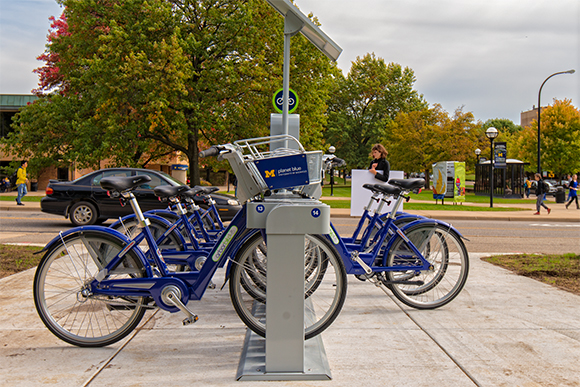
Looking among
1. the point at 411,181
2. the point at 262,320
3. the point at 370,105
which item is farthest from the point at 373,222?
the point at 370,105

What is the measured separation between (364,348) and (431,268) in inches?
57.3

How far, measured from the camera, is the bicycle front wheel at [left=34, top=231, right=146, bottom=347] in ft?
12.0

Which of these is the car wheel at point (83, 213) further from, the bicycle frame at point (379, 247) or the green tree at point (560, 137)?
the green tree at point (560, 137)

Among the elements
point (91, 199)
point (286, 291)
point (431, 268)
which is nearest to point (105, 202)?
point (91, 199)

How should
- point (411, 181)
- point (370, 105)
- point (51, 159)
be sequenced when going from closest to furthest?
point (411, 181) → point (51, 159) → point (370, 105)

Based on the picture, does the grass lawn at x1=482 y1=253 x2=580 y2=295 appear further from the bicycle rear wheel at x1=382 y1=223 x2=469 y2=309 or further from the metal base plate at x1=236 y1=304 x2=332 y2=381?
the metal base plate at x1=236 y1=304 x2=332 y2=381

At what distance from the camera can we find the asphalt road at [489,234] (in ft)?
33.3

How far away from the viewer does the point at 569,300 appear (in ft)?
16.8

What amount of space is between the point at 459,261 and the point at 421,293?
0.50m

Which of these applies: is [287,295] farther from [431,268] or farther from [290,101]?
[290,101]

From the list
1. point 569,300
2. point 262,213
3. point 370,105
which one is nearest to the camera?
point 262,213

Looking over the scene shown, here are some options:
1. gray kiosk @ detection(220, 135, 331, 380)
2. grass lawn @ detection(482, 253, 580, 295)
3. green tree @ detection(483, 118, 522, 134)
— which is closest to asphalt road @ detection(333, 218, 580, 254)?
grass lawn @ detection(482, 253, 580, 295)

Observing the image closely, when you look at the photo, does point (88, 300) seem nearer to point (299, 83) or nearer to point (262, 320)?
point (262, 320)

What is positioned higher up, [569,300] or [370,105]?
[370,105]
